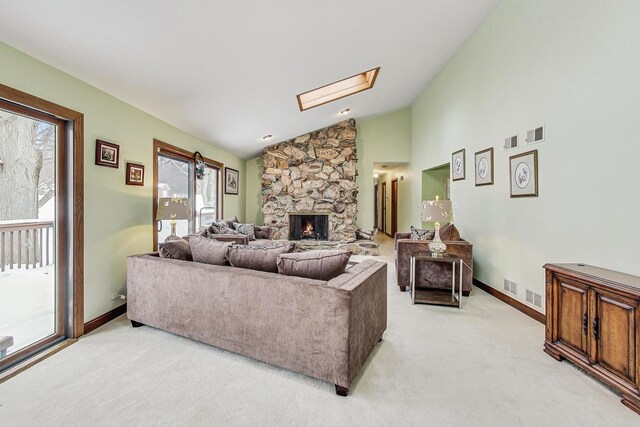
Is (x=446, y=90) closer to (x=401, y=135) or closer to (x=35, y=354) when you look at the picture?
(x=401, y=135)

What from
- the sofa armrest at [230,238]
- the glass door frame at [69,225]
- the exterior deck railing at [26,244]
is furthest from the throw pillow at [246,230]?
the exterior deck railing at [26,244]

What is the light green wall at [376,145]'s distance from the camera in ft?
21.2

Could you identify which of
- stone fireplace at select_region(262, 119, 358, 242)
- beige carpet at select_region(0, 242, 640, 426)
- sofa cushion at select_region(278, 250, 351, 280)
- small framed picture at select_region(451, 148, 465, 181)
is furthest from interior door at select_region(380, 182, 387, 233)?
sofa cushion at select_region(278, 250, 351, 280)

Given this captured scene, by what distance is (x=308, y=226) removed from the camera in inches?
258

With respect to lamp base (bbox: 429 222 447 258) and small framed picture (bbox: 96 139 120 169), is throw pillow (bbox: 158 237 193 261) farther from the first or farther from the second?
lamp base (bbox: 429 222 447 258)

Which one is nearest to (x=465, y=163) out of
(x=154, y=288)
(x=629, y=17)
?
(x=629, y=17)

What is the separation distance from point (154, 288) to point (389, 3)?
3435mm

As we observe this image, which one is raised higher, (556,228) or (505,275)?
(556,228)

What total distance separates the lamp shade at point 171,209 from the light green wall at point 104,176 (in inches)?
8.2

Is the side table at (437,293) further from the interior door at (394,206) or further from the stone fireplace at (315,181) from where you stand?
the interior door at (394,206)

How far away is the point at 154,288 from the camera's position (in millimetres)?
2205

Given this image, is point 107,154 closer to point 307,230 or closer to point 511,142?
point 511,142

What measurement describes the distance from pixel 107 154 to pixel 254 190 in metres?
4.20

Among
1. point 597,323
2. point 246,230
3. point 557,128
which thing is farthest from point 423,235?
point 246,230
